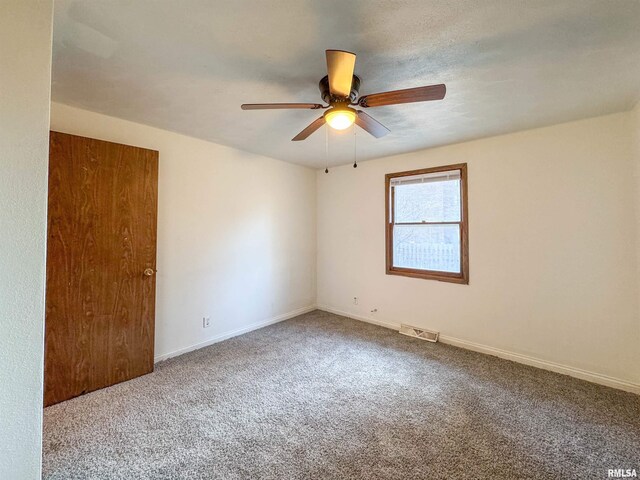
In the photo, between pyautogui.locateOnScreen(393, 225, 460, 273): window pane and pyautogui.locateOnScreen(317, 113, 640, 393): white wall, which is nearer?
pyautogui.locateOnScreen(317, 113, 640, 393): white wall

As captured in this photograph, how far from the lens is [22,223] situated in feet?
3.20

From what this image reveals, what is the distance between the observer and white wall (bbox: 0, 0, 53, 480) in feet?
3.08

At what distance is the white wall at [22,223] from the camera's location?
3.08 ft

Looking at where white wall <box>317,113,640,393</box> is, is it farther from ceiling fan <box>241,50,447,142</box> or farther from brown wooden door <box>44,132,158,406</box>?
brown wooden door <box>44,132,158,406</box>

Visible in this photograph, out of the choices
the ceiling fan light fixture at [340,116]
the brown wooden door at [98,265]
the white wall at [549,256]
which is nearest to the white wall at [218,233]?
the brown wooden door at [98,265]

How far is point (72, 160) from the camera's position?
7.32 ft

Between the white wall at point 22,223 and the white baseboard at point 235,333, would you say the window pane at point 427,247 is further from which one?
the white wall at point 22,223

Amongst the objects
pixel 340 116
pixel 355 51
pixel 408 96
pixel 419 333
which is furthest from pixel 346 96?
pixel 419 333

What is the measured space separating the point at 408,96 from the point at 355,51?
16.5 inches

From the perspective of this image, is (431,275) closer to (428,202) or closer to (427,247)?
(427,247)

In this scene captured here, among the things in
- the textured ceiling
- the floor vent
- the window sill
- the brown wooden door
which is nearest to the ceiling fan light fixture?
the textured ceiling

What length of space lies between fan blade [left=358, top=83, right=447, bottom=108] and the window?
1987mm

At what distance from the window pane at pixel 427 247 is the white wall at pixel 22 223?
359 centimetres

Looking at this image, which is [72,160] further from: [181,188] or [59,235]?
[181,188]
